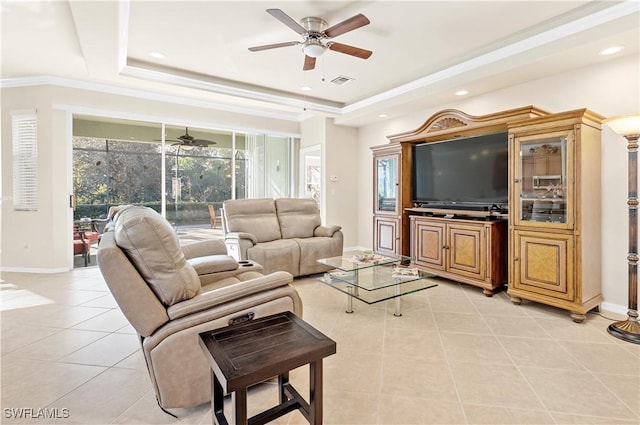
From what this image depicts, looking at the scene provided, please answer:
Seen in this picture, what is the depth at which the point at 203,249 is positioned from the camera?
3035 millimetres

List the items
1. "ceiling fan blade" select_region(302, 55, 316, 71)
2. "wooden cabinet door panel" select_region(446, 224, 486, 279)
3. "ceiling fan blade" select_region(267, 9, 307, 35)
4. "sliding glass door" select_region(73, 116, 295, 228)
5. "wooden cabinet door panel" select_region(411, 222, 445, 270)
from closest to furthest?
"ceiling fan blade" select_region(267, 9, 307, 35), "ceiling fan blade" select_region(302, 55, 316, 71), "wooden cabinet door panel" select_region(446, 224, 486, 279), "wooden cabinet door panel" select_region(411, 222, 445, 270), "sliding glass door" select_region(73, 116, 295, 228)

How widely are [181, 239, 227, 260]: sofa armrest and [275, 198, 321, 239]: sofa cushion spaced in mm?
1639

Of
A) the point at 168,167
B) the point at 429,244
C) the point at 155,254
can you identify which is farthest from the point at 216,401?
the point at 168,167

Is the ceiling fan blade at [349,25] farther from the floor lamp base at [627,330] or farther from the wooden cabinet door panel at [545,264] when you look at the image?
the floor lamp base at [627,330]

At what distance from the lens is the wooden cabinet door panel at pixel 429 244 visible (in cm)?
416

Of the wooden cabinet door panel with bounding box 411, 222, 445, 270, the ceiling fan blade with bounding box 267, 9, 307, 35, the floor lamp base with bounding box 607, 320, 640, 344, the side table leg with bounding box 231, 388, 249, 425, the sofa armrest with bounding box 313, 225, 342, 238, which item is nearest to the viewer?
the side table leg with bounding box 231, 388, 249, 425

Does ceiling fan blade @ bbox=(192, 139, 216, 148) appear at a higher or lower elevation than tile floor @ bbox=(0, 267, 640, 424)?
higher

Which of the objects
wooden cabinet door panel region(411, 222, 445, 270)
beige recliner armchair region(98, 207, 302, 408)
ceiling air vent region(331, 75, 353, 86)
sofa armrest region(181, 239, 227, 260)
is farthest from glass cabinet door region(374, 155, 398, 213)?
beige recliner armchair region(98, 207, 302, 408)

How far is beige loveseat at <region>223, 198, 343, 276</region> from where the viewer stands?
13.3 feet

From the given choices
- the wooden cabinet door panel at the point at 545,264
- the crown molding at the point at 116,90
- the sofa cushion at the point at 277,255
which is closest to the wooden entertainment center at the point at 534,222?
the wooden cabinet door panel at the point at 545,264

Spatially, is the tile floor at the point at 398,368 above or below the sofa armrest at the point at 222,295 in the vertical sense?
below

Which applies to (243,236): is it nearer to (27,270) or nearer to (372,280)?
(372,280)

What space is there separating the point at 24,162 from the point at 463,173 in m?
6.17

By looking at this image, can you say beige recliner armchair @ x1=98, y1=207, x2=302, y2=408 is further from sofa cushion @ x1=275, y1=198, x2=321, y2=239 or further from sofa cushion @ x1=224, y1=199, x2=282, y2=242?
sofa cushion @ x1=275, y1=198, x2=321, y2=239
